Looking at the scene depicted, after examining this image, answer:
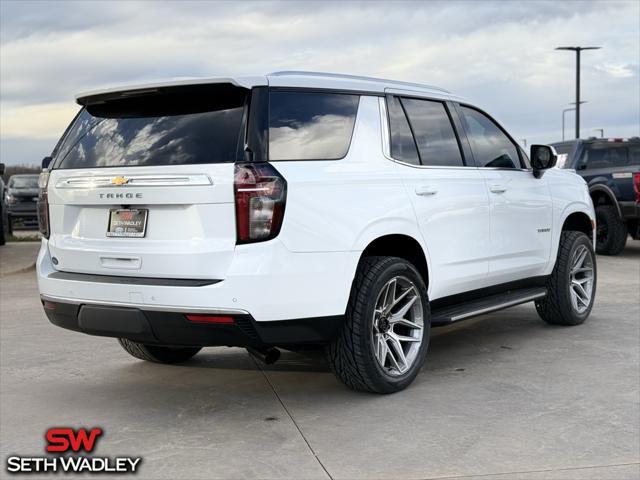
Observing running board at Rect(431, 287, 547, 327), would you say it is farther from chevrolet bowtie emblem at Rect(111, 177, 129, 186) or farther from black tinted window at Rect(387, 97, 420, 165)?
chevrolet bowtie emblem at Rect(111, 177, 129, 186)

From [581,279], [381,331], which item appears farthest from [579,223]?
[381,331]

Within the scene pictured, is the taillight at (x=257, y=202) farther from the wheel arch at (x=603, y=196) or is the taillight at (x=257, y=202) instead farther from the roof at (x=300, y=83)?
the wheel arch at (x=603, y=196)

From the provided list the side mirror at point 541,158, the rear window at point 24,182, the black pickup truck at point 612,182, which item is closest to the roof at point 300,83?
the side mirror at point 541,158

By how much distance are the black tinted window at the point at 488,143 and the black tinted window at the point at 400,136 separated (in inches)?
33.7

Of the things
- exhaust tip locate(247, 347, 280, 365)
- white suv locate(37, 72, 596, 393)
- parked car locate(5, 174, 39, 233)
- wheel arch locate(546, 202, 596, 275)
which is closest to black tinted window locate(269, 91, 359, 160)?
white suv locate(37, 72, 596, 393)

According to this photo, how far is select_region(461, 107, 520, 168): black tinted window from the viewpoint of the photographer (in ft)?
20.7

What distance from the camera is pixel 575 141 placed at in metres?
14.3

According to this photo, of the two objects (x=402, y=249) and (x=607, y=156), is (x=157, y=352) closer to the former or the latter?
(x=402, y=249)

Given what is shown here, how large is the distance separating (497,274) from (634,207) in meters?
7.59

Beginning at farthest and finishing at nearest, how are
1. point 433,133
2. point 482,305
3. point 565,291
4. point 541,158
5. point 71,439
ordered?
point 565,291, point 541,158, point 482,305, point 433,133, point 71,439

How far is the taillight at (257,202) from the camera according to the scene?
439cm

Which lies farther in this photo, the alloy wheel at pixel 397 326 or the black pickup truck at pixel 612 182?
the black pickup truck at pixel 612 182

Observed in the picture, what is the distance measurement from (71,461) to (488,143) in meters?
3.87

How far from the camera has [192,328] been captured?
14.6ft
